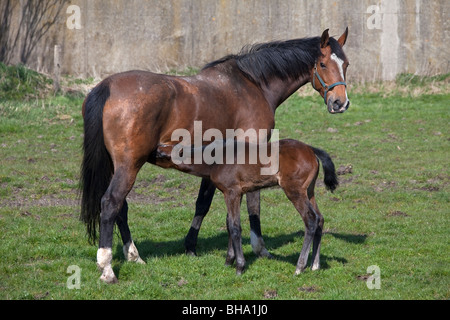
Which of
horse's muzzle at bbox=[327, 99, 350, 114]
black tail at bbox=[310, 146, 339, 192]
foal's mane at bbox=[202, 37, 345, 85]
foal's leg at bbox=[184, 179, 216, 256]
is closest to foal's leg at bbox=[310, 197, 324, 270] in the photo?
black tail at bbox=[310, 146, 339, 192]

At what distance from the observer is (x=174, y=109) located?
6484 mm

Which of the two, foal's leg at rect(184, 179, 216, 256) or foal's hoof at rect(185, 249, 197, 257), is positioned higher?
foal's leg at rect(184, 179, 216, 256)

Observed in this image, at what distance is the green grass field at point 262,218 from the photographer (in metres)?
5.86

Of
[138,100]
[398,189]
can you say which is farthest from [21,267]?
[398,189]

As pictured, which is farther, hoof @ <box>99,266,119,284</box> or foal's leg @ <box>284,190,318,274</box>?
foal's leg @ <box>284,190,318,274</box>

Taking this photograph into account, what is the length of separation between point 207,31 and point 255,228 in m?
11.9

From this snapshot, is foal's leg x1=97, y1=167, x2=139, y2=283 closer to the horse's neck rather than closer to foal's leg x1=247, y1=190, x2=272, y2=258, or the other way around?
foal's leg x1=247, y1=190, x2=272, y2=258

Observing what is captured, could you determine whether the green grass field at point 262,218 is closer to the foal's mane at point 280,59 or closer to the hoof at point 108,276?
the hoof at point 108,276

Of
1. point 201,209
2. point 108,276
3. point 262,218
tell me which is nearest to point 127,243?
point 108,276

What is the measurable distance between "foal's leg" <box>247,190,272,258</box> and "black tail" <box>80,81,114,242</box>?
172cm

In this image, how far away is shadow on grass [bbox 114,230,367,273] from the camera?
6.87 m

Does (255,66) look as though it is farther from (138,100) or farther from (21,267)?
(21,267)

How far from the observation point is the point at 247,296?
5.55 metres

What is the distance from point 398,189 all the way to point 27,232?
230 inches
